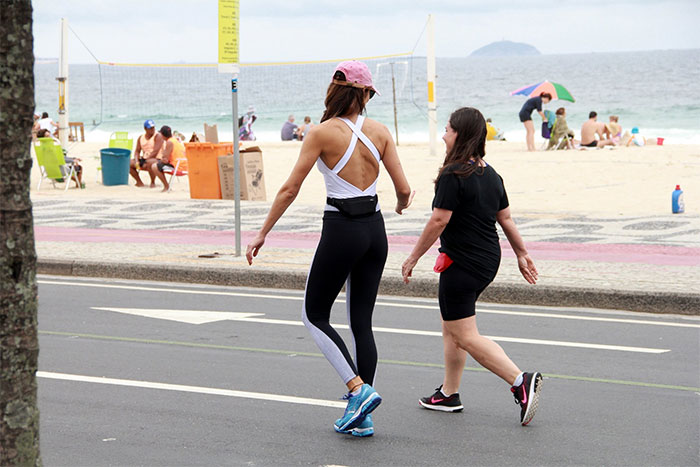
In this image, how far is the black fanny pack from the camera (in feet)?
18.4

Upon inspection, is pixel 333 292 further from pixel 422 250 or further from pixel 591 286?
pixel 591 286

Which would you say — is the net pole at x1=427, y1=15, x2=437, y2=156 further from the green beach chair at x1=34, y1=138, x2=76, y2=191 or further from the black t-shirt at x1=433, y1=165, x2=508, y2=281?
the black t-shirt at x1=433, y1=165, x2=508, y2=281

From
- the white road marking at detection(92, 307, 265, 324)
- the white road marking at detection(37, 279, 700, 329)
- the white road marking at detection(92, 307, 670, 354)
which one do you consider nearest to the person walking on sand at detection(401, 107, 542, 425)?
the white road marking at detection(92, 307, 670, 354)

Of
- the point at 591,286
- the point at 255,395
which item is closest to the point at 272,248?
the point at 591,286

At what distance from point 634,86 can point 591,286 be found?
102 metres

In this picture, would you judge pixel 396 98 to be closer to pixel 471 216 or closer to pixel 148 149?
pixel 148 149

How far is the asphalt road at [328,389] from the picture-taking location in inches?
216

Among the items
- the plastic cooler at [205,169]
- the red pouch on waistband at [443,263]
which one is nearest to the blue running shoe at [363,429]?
the red pouch on waistband at [443,263]

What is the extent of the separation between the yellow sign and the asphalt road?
316 cm

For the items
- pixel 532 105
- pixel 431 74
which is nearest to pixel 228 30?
pixel 431 74

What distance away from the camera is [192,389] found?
22.2 ft

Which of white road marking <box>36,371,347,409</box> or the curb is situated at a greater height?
the curb

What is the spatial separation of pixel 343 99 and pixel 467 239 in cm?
105

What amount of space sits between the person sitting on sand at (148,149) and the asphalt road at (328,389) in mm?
12827
